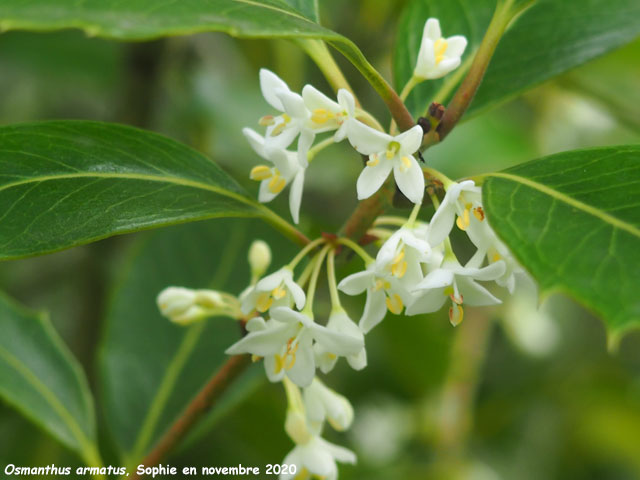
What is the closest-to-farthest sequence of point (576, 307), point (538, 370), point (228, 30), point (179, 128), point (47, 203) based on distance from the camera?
point (228, 30) < point (47, 203) < point (179, 128) < point (538, 370) < point (576, 307)

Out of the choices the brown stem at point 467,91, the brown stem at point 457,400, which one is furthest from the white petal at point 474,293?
the brown stem at point 457,400

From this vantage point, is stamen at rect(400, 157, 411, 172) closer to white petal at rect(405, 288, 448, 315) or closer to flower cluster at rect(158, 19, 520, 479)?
flower cluster at rect(158, 19, 520, 479)

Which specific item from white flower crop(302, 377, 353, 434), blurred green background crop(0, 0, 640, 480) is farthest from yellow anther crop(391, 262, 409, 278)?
blurred green background crop(0, 0, 640, 480)

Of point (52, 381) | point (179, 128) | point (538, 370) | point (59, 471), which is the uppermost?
point (179, 128)

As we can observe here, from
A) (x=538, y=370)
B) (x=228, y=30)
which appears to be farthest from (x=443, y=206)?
(x=538, y=370)

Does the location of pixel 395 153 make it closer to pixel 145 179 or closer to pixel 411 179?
pixel 411 179

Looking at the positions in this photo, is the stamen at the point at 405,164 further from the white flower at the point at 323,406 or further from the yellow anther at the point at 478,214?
the white flower at the point at 323,406

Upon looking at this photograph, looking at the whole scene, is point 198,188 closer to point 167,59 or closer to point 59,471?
point 59,471
